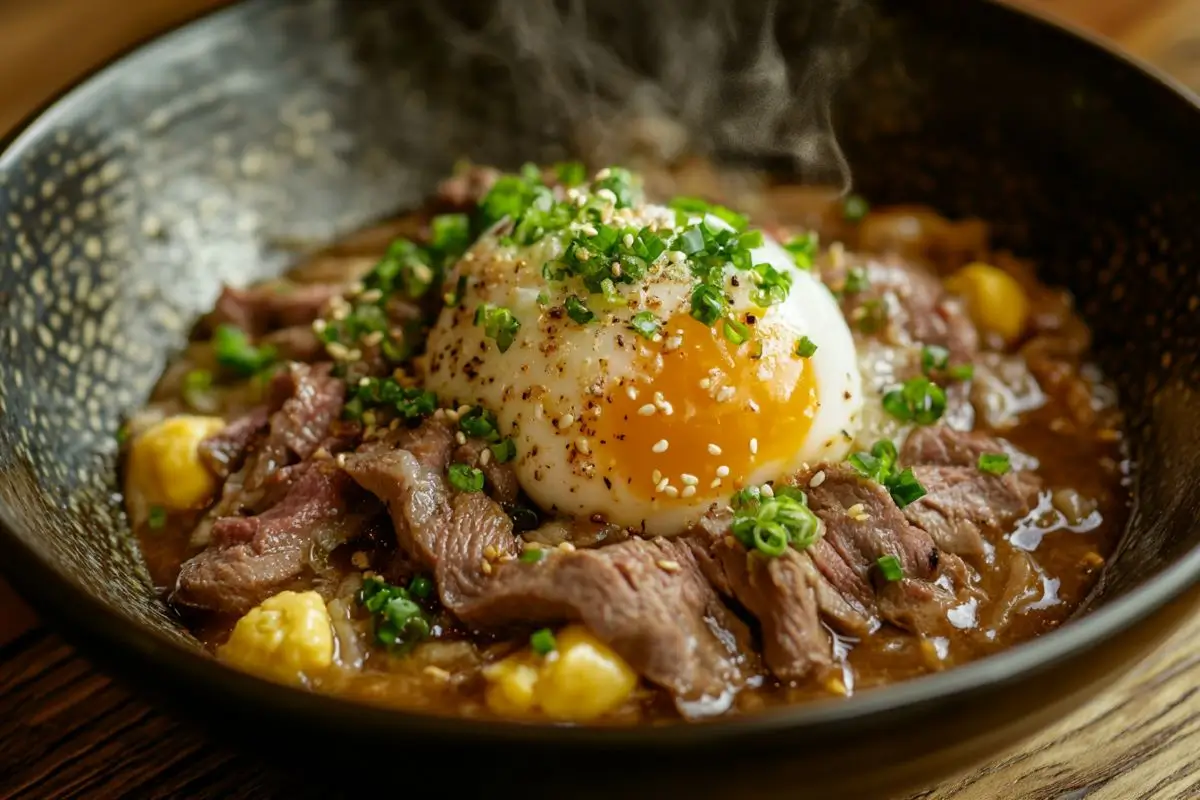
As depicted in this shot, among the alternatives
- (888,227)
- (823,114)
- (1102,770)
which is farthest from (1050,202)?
(1102,770)

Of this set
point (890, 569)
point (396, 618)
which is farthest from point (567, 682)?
point (890, 569)

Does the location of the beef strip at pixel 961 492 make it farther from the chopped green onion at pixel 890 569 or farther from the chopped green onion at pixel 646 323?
the chopped green onion at pixel 646 323

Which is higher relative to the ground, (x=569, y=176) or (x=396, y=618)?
(x=569, y=176)

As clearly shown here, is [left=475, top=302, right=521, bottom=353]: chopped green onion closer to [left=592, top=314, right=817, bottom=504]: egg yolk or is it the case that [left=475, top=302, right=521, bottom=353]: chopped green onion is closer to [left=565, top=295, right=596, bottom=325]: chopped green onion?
[left=565, top=295, right=596, bottom=325]: chopped green onion

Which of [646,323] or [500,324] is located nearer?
[646,323]

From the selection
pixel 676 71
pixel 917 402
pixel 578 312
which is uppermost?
pixel 676 71

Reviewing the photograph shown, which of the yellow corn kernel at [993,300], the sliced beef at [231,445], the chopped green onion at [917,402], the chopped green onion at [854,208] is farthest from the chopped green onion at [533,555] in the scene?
the chopped green onion at [854,208]

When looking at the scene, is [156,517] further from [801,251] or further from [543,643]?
[801,251]
